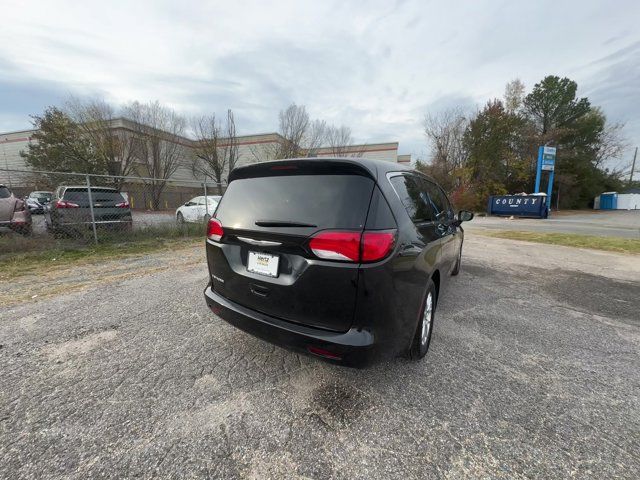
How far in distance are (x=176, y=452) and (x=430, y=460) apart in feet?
4.68

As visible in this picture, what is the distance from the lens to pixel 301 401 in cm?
202

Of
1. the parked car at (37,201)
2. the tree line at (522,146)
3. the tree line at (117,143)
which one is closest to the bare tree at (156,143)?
the tree line at (117,143)

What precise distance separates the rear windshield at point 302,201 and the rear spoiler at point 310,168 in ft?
0.11

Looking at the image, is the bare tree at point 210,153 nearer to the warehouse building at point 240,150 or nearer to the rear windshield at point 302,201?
the warehouse building at point 240,150

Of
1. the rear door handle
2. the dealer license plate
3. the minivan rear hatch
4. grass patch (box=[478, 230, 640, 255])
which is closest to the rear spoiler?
the minivan rear hatch

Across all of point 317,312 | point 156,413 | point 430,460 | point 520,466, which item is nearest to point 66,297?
point 156,413

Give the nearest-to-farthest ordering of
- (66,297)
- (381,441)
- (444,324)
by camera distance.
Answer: (381,441), (444,324), (66,297)

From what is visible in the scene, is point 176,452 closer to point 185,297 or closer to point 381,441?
point 381,441

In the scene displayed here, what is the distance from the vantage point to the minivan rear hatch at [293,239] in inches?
71.7

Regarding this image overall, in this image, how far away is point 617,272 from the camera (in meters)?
5.73

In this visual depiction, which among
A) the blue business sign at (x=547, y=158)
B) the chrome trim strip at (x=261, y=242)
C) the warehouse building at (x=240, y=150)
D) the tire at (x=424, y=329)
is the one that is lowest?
the tire at (x=424, y=329)

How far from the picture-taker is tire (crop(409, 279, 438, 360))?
7.72 ft

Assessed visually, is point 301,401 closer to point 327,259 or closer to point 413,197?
point 327,259

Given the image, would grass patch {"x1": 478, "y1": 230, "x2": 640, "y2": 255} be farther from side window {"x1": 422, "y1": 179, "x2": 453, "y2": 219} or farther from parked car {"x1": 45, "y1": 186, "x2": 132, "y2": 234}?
parked car {"x1": 45, "y1": 186, "x2": 132, "y2": 234}
